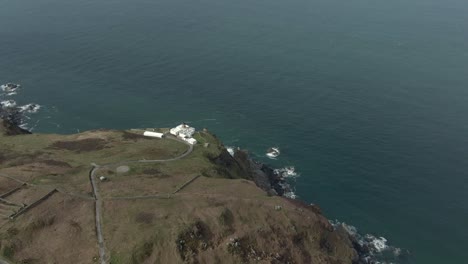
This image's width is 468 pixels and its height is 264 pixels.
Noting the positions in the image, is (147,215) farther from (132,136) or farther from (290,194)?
(290,194)

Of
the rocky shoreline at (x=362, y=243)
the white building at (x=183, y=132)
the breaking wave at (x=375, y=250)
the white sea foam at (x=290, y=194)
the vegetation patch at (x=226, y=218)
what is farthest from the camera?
the white building at (x=183, y=132)

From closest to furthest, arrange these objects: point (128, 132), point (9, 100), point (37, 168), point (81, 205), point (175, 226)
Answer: point (175, 226), point (81, 205), point (37, 168), point (128, 132), point (9, 100)

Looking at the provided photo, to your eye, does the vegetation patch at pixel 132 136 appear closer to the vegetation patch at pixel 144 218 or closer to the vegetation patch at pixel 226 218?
the vegetation patch at pixel 144 218

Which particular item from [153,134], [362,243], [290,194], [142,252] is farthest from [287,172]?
[142,252]

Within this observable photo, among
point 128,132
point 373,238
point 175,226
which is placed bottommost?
point 373,238

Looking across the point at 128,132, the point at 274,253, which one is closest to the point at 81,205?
the point at 274,253

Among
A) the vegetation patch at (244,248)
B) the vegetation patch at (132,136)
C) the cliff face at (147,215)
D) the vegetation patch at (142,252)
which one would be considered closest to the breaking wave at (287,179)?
the cliff face at (147,215)

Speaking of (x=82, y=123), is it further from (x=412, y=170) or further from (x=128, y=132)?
(x=412, y=170)
